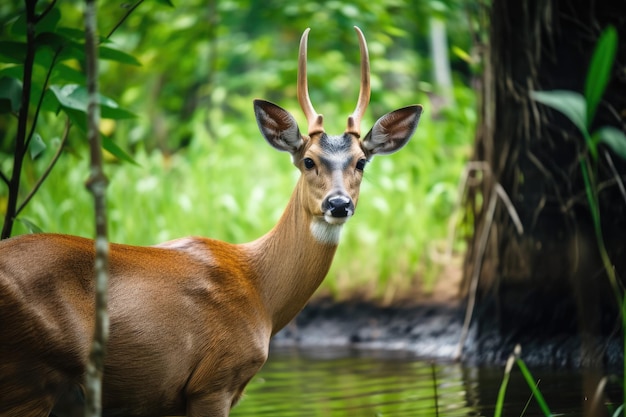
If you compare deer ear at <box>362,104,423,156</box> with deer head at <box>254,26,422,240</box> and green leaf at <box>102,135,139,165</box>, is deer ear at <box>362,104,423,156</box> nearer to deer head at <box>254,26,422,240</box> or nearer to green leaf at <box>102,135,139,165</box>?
deer head at <box>254,26,422,240</box>

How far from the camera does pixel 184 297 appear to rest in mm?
4023

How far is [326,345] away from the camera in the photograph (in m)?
7.91

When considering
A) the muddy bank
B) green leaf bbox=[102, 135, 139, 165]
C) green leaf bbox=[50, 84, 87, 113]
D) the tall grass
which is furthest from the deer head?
the tall grass

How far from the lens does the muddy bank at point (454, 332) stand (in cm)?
619

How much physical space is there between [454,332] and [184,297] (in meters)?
3.67

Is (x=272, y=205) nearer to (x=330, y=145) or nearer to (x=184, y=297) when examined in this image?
(x=330, y=145)

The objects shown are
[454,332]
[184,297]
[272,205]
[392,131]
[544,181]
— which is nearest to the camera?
[184,297]

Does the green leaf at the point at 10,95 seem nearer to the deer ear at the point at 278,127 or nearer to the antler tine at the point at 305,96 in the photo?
the deer ear at the point at 278,127

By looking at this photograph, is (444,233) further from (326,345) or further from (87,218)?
(87,218)

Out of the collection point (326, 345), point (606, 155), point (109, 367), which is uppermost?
point (606, 155)

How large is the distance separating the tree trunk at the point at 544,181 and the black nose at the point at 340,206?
2.26 meters

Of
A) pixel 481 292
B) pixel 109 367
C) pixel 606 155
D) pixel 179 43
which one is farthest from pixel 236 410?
pixel 179 43

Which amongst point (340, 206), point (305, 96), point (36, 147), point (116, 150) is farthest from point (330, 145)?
point (36, 147)

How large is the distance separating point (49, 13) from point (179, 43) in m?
6.77
